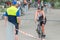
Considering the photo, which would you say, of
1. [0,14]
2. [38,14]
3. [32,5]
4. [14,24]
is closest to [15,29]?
[14,24]

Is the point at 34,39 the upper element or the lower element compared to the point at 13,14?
lower

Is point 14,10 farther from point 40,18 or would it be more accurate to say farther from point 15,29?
point 40,18

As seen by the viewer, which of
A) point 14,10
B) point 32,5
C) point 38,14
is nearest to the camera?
point 14,10

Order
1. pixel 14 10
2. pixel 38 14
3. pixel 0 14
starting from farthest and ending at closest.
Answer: pixel 0 14
pixel 38 14
pixel 14 10

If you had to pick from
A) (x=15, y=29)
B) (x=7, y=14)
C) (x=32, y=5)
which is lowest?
(x=32, y=5)

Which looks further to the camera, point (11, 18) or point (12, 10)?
point (11, 18)

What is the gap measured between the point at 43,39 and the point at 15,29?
2116 mm

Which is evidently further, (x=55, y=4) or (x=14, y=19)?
(x=55, y=4)

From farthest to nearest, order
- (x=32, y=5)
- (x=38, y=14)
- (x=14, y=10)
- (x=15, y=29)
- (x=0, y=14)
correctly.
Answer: (x=32, y=5), (x=0, y=14), (x=38, y=14), (x=15, y=29), (x=14, y=10)

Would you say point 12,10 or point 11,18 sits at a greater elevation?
point 12,10

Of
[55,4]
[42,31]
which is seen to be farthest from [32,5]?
[42,31]

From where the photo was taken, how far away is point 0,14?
24578 millimetres

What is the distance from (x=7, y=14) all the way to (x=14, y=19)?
0.39 metres

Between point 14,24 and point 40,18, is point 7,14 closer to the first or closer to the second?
point 14,24
